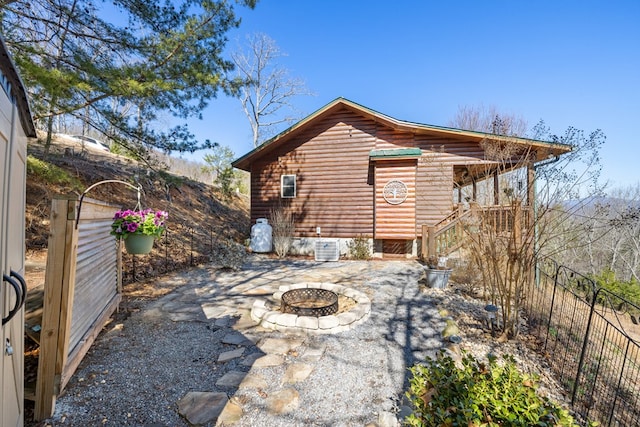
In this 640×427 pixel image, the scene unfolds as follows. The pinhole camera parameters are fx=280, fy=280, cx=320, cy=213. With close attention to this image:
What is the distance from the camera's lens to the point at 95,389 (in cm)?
242

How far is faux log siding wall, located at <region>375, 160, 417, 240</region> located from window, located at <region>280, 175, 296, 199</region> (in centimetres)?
316

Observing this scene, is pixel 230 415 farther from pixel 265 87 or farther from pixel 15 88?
pixel 265 87

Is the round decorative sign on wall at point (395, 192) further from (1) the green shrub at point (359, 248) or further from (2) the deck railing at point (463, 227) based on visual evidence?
(1) the green shrub at point (359, 248)

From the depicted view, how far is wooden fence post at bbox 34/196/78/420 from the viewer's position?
202 cm

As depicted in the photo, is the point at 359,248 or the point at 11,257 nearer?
the point at 11,257

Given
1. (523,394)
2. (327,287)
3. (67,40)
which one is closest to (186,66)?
(67,40)

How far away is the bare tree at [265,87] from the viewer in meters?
19.8

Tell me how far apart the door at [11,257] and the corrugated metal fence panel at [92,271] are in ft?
2.89

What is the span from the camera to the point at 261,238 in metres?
10.2

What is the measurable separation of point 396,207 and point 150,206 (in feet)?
29.2

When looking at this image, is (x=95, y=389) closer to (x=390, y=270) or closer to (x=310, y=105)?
(x=390, y=270)

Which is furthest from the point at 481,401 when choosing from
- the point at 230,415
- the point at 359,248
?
the point at 359,248

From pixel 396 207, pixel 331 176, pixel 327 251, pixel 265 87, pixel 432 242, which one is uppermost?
pixel 265 87

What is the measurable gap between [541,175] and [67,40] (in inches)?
336
